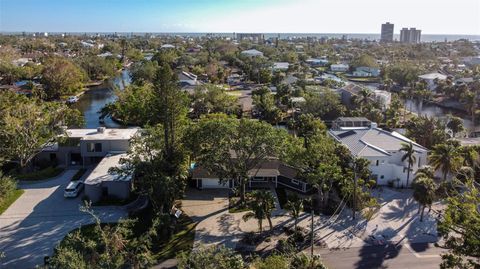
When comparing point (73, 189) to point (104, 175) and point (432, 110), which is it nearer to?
point (104, 175)

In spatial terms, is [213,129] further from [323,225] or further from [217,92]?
[217,92]

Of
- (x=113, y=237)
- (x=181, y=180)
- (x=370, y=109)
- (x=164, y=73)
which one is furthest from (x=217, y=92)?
(x=113, y=237)

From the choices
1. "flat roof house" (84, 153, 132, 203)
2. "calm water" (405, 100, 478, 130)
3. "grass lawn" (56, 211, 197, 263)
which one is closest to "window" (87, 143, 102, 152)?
"flat roof house" (84, 153, 132, 203)

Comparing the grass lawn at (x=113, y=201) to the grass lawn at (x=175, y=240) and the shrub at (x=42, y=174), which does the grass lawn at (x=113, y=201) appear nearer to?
the grass lawn at (x=175, y=240)

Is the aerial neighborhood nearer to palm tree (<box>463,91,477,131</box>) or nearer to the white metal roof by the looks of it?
the white metal roof

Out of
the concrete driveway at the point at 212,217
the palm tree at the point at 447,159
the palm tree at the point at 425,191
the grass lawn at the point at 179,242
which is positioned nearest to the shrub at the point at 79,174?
the concrete driveway at the point at 212,217

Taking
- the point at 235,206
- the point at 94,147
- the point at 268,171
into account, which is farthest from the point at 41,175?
the point at 268,171

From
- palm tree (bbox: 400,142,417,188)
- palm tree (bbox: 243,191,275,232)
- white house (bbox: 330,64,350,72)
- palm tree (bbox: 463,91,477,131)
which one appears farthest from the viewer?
white house (bbox: 330,64,350,72)
